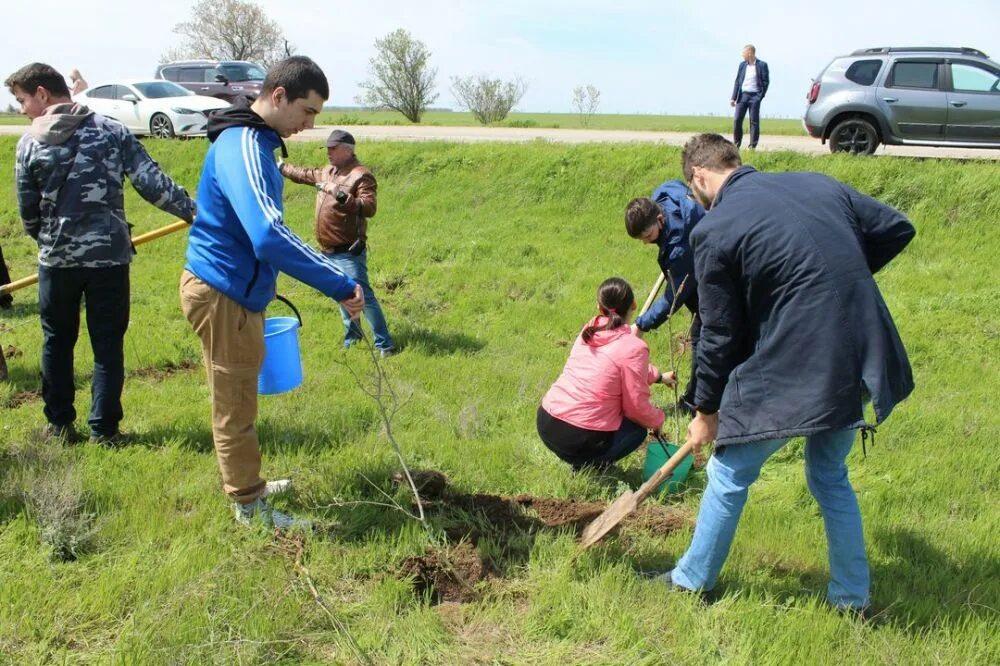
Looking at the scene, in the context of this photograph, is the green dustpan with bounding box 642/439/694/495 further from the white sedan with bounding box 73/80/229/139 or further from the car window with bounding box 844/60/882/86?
the white sedan with bounding box 73/80/229/139

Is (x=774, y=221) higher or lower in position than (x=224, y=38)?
lower

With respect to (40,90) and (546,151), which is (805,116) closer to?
(546,151)

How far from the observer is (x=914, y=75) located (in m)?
10.7

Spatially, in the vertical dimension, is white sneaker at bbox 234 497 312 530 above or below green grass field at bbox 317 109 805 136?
below

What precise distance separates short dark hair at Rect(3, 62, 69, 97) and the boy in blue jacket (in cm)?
158

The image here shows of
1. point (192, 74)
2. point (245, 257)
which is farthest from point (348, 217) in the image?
point (192, 74)

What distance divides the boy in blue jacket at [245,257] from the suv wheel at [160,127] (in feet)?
48.2

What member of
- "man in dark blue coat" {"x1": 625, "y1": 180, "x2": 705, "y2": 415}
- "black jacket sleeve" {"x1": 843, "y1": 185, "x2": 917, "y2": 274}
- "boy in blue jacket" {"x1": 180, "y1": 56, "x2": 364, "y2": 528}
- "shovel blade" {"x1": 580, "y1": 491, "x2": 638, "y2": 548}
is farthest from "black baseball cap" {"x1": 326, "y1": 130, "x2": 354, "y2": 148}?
"black jacket sleeve" {"x1": 843, "y1": 185, "x2": 917, "y2": 274}

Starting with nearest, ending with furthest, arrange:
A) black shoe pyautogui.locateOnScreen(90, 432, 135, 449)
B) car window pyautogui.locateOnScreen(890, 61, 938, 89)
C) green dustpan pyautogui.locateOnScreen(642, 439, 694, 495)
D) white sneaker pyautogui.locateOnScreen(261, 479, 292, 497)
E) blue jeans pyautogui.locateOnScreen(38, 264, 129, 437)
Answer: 1. white sneaker pyautogui.locateOnScreen(261, 479, 292, 497)
2. green dustpan pyautogui.locateOnScreen(642, 439, 694, 495)
3. blue jeans pyautogui.locateOnScreen(38, 264, 129, 437)
4. black shoe pyautogui.locateOnScreen(90, 432, 135, 449)
5. car window pyautogui.locateOnScreen(890, 61, 938, 89)

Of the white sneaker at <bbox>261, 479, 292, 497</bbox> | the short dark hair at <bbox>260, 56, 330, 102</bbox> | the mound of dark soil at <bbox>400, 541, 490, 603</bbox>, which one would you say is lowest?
the mound of dark soil at <bbox>400, 541, 490, 603</bbox>

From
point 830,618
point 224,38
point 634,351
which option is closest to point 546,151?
point 634,351

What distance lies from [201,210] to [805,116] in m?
10.2

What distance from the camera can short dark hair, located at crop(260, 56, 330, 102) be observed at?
3.15 metres

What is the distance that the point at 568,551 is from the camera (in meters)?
3.38
